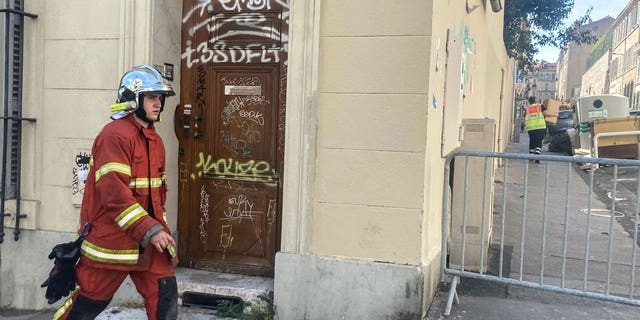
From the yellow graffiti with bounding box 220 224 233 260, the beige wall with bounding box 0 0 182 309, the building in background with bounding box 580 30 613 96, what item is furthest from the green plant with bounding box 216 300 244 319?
the building in background with bounding box 580 30 613 96

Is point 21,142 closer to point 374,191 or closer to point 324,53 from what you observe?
point 324,53

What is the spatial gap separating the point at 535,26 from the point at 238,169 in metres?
19.2

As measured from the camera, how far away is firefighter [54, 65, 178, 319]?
3008mm

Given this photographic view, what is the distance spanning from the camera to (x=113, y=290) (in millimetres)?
3201

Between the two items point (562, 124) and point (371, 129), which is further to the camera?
point (562, 124)

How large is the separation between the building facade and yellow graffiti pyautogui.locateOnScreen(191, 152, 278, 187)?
12 mm

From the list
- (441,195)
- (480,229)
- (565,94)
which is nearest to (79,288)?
(441,195)

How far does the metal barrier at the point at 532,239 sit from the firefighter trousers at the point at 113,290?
7.05ft

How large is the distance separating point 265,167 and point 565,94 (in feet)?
391

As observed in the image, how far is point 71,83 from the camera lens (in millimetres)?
4746

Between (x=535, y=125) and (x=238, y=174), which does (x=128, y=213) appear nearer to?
(x=238, y=174)

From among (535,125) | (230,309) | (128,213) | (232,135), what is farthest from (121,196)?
(535,125)

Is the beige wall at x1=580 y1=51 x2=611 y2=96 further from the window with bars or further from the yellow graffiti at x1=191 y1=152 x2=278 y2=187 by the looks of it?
the window with bars

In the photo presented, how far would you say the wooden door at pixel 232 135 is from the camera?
4.57 metres
